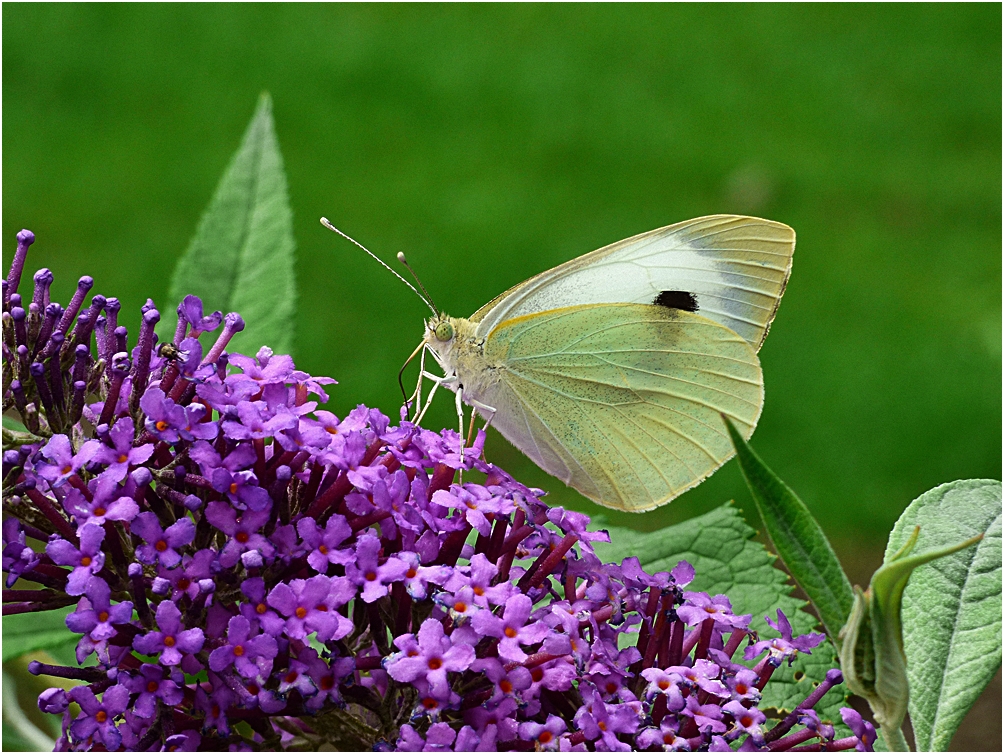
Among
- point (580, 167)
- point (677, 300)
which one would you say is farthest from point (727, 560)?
point (580, 167)

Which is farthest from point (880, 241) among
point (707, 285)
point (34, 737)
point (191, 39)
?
point (34, 737)

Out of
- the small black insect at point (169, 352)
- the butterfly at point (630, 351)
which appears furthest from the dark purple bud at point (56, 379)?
the butterfly at point (630, 351)

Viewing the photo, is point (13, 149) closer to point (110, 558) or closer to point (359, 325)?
point (359, 325)

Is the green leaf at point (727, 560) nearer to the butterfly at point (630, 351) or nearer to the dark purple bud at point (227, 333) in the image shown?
the butterfly at point (630, 351)

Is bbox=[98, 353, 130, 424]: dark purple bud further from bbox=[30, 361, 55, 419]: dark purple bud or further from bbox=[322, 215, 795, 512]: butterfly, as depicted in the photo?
bbox=[322, 215, 795, 512]: butterfly

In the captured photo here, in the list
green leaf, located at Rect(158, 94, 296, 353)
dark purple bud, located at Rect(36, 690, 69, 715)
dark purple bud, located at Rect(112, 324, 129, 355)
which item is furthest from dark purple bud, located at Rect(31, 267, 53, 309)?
dark purple bud, located at Rect(36, 690, 69, 715)
